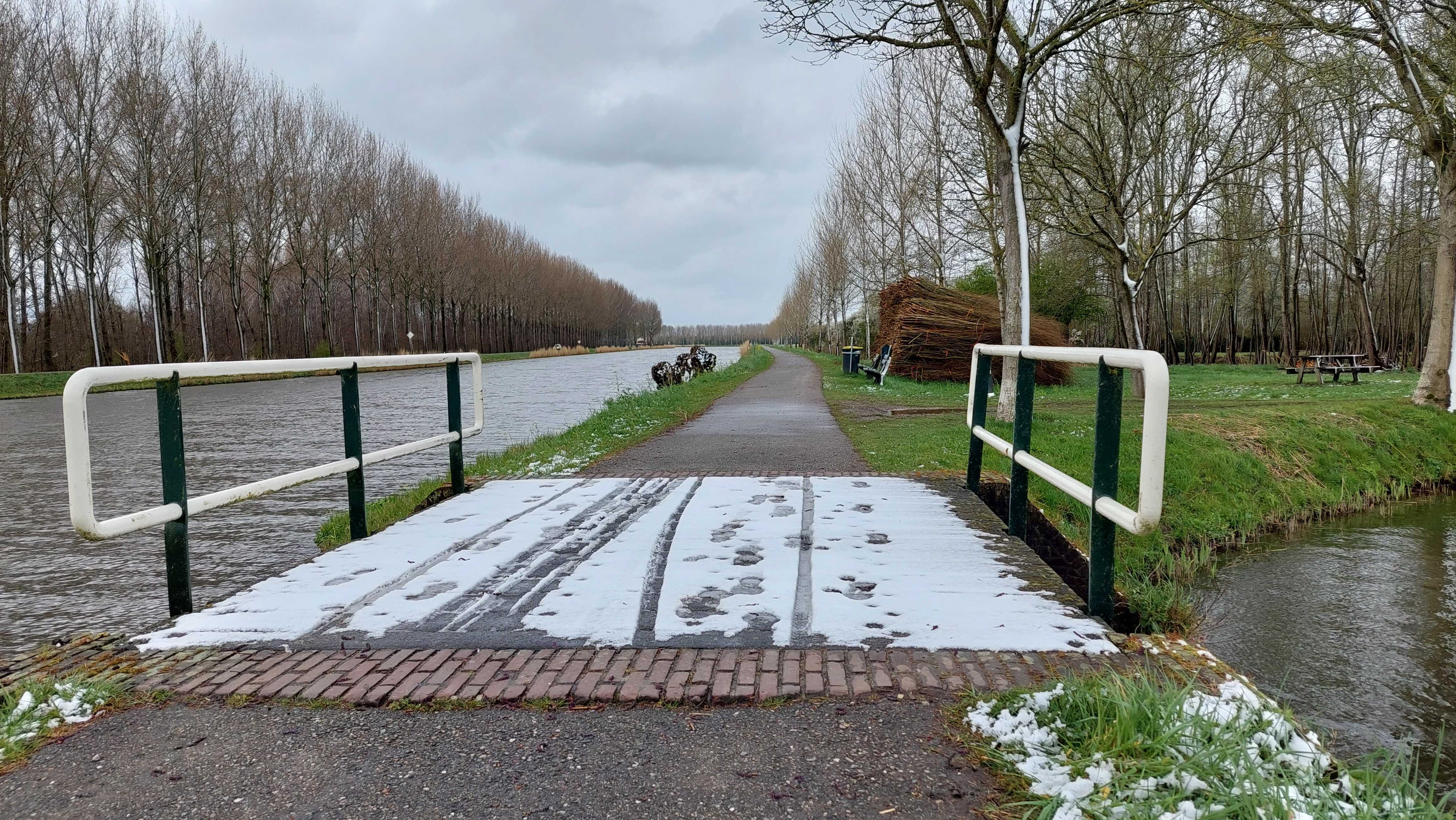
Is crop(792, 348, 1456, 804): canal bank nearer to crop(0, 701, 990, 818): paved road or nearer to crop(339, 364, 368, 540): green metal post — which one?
crop(0, 701, 990, 818): paved road

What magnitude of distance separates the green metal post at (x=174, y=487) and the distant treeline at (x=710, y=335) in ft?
526

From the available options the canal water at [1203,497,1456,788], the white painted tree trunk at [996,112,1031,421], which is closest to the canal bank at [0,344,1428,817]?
the canal water at [1203,497,1456,788]

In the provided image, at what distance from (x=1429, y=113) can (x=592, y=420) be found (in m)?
12.4

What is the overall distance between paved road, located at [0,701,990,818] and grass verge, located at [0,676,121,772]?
0.07m

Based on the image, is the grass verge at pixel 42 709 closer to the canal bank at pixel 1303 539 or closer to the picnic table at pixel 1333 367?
the canal bank at pixel 1303 539

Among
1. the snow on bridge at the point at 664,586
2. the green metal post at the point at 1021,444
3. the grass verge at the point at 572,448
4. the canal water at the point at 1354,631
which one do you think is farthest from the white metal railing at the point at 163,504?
the canal water at the point at 1354,631

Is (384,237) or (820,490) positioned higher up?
(384,237)

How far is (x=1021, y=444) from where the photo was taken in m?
4.52

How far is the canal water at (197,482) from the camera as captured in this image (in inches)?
174

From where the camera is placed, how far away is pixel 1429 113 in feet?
36.0

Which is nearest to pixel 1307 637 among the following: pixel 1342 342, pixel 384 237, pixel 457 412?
pixel 457 412

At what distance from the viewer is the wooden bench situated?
2022cm

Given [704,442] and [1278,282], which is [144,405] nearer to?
[704,442]

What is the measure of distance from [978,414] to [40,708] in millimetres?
4999
